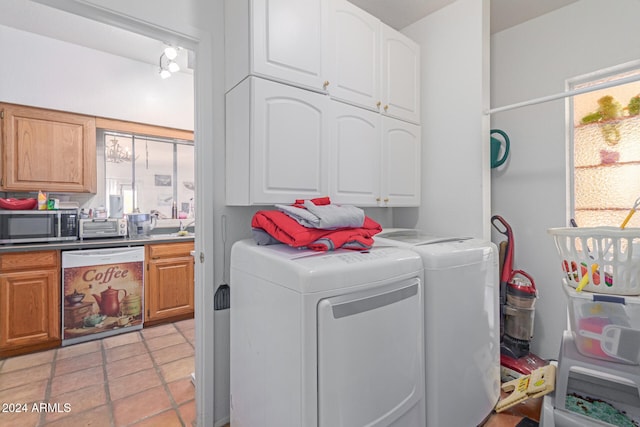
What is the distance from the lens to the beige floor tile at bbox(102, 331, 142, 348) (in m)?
2.75

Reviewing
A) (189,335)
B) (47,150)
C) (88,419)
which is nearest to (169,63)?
(47,150)

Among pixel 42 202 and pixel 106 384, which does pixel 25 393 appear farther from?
pixel 42 202

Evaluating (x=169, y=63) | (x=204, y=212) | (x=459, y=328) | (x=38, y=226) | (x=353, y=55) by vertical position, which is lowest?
(x=459, y=328)

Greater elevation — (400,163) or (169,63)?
(169,63)

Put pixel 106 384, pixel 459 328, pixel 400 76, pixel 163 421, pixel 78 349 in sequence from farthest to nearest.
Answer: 1. pixel 78 349
2. pixel 400 76
3. pixel 106 384
4. pixel 163 421
5. pixel 459 328

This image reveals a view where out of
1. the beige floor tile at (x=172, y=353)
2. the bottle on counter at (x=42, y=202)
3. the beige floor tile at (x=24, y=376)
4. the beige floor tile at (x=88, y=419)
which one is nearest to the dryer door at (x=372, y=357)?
the beige floor tile at (x=88, y=419)

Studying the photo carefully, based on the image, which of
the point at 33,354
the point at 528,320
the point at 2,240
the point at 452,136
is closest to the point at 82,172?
the point at 2,240

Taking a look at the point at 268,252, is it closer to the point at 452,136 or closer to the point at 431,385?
the point at 431,385

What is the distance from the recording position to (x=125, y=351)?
261 centimetres

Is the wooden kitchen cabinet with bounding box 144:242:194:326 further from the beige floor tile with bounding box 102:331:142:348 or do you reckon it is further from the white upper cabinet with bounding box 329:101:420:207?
the white upper cabinet with bounding box 329:101:420:207

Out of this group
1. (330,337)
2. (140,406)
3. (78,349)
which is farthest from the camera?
(78,349)

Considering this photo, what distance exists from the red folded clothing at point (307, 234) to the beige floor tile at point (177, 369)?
4.95 feet

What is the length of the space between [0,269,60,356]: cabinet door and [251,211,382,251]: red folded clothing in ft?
7.85

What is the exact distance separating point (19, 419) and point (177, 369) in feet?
2.81
